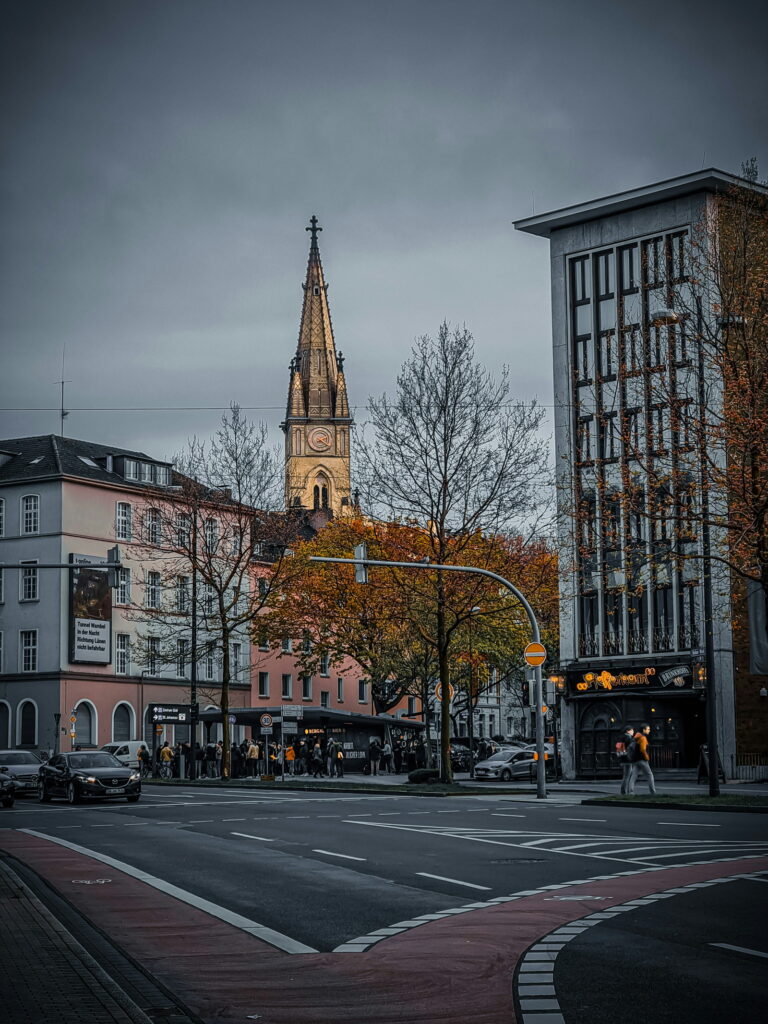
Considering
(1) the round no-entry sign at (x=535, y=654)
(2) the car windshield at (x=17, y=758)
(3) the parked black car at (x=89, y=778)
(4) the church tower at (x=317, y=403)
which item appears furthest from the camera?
(4) the church tower at (x=317, y=403)

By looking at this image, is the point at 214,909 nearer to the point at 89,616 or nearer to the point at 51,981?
the point at 51,981

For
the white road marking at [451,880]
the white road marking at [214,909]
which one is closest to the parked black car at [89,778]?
the white road marking at [214,909]

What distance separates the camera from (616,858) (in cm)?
1725

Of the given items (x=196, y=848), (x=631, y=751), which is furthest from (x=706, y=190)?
(x=196, y=848)

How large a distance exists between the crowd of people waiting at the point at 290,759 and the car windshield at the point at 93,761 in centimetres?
1635

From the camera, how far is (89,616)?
71.8m

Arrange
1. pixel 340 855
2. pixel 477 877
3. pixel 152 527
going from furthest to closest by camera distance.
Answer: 1. pixel 152 527
2. pixel 340 855
3. pixel 477 877

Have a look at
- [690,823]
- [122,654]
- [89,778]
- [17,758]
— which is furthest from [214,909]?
[122,654]

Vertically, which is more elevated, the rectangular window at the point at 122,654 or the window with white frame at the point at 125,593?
the window with white frame at the point at 125,593

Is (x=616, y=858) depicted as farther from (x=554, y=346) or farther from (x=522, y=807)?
(x=554, y=346)

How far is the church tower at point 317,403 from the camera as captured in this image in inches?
5861

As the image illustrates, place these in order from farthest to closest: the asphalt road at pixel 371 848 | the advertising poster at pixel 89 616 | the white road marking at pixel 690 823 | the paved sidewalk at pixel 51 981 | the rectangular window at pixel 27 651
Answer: the rectangular window at pixel 27 651, the advertising poster at pixel 89 616, the white road marking at pixel 690 823, the asphalt road at pixel 371 848, the paved sidewalk at pixel 51 981

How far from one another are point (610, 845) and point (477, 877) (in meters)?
4.07

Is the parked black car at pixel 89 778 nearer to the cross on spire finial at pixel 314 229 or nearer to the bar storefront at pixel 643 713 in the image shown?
the bar storefront at pixel 643 713
